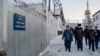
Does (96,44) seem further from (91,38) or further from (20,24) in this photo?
(20,24)

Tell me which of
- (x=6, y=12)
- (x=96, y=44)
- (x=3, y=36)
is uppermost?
(x=6, y=12)

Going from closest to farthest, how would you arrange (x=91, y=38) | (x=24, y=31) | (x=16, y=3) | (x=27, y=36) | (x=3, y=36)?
1. (x=3, y=36)
2. (x=16, y=3)
3. (x=24, y=31)
4. (x=27, y=36)
5. (x=91, y=38)

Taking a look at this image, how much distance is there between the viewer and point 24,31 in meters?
9.09

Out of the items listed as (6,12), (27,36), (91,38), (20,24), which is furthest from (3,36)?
(91,38)

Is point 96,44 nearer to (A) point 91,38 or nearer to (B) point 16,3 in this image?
(A) point 91,38

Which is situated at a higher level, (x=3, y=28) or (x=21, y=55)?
(x=3, y=28)

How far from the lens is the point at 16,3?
818 cm

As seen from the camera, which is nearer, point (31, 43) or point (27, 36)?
point (27, 36)

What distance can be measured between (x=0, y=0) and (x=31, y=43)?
412 centimetres

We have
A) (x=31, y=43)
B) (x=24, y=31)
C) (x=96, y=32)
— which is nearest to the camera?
(x=24, y=31)

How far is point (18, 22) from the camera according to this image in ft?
26.3

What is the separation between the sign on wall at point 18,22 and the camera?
757 cm

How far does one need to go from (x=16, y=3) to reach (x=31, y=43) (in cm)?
280

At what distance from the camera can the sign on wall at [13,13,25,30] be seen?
24.8 feet
